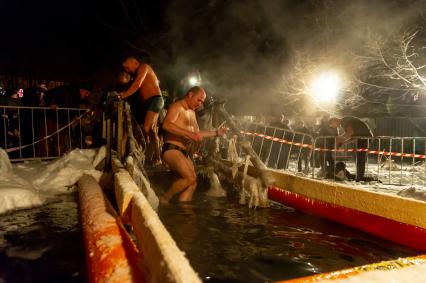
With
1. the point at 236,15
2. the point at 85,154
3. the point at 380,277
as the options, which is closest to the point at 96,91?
the point at 85,154

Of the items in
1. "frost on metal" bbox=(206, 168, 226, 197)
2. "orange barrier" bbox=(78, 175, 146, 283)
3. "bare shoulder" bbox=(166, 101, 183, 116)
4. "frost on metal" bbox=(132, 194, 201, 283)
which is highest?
"bare shoulder" bbox=(166, 101, 183, 116)

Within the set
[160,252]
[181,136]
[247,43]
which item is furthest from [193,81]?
[160,252]

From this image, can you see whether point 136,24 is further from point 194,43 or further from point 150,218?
point 150,218

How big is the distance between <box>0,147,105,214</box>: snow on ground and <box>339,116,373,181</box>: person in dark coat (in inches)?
270

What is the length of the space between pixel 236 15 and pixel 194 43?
8.86ft

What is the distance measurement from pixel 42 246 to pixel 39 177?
9.53ft

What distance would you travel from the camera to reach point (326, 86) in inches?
602

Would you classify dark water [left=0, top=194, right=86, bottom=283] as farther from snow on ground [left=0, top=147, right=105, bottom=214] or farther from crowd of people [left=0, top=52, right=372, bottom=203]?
crowd of people [left=0, top=52, right=372, bottom=203]

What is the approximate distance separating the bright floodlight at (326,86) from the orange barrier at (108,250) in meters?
13.8

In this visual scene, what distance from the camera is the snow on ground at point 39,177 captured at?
4844 mm

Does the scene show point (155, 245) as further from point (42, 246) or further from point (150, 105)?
point (150, 105)

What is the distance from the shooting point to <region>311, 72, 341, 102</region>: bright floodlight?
14970 millimetres

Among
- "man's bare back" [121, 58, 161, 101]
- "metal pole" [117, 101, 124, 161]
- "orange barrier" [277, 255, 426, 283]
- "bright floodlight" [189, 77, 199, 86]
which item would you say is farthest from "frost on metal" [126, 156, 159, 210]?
"bright floodlight" [189, 77, 199, 86]

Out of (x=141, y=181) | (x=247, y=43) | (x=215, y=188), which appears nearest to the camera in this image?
(x=141, y=181)
